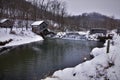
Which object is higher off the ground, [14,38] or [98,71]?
[98,71]

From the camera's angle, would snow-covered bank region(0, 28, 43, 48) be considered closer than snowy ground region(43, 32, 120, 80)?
No

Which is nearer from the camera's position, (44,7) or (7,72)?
(7,72)

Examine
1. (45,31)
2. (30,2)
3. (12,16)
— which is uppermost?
(30,2)

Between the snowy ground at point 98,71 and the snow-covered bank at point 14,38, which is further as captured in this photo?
the snow-covered bank at point 14,38

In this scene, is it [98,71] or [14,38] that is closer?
[98,71]

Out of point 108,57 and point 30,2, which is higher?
point 30,2

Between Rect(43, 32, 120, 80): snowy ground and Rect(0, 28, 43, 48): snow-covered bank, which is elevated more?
Rect(43, 32, 120, 80): snowy ground

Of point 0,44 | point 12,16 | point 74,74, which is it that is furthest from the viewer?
point 12,16

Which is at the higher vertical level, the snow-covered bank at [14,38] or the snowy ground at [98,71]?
the snowy ground at [98,71]

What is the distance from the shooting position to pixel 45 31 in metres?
64.2

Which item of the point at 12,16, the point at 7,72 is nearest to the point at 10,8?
the point at 12,16

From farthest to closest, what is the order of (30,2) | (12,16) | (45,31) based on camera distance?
(30,2) < (12,16) < (45,31)

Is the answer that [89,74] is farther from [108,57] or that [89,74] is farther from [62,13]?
[62,13]

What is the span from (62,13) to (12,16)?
2808 cm
